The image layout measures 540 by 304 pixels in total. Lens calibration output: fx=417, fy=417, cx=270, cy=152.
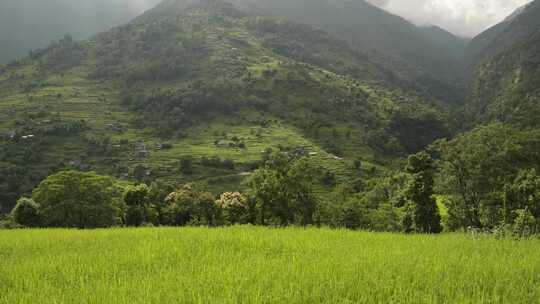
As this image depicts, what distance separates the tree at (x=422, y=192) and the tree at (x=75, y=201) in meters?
39.1

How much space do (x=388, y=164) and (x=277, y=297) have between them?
597 ft

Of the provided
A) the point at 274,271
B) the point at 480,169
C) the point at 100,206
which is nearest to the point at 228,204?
the point at 100,206

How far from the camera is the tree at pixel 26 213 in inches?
1913

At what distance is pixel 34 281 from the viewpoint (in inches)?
301

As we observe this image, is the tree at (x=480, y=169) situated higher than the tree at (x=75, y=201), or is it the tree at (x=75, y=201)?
the tree at (x=480, y=169)

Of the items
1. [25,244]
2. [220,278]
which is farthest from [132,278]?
[25,244]

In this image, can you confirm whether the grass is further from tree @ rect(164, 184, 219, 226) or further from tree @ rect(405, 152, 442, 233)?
tree @ rect(164, 184, 219, 226)

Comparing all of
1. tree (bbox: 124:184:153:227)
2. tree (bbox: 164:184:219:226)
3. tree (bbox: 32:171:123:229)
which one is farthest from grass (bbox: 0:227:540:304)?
tree (bbox: 164:184:219:226)

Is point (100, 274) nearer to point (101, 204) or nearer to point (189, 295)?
point (189, 295)

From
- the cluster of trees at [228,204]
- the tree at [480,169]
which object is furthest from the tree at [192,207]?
the tree at [480,169]

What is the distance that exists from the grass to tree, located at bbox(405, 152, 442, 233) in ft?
102

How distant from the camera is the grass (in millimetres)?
6152

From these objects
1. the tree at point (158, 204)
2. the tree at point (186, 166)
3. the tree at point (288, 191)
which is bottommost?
the tree at point (186, 166)

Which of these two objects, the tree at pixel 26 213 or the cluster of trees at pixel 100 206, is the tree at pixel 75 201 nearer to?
the cluster of trees at pixel 100 206
